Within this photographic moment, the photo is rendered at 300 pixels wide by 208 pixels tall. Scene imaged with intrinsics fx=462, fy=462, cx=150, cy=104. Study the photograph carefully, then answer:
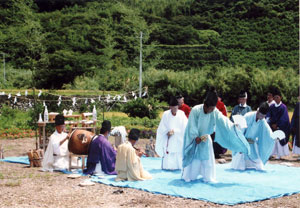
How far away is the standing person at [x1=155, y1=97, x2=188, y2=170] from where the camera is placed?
33.8 feet

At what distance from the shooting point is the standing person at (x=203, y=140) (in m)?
8.82

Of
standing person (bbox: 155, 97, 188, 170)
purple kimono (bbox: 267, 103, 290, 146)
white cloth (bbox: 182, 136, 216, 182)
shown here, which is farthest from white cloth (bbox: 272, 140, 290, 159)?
white cloth (bbox: 182, 136, 216, 182)

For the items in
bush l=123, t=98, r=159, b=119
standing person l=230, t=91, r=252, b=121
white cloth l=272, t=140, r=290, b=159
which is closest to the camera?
standing person l=230, t=91, r=252, b=121

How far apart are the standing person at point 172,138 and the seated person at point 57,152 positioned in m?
2.14

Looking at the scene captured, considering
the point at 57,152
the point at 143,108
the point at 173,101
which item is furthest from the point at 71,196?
the point at 143,108

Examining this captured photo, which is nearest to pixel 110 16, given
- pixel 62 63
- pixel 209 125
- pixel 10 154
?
pixel 62 63

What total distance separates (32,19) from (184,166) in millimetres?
55767

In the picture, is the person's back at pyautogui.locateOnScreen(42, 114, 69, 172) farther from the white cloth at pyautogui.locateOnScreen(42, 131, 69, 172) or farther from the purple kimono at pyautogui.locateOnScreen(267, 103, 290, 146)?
the purple kimono at pyautogui.locateOnScreen(267, 103, 290, 146)

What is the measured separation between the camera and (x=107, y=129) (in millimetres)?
9797

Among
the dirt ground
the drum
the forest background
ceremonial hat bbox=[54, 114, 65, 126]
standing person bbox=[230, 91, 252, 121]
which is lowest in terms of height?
the dirt ground

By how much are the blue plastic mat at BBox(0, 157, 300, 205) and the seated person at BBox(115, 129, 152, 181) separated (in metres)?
0.21

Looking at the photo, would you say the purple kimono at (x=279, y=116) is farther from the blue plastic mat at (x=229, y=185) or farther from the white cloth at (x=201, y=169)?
the white cloth at (x=201, y=169)

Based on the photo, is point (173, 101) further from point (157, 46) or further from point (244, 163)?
point (157, 46)

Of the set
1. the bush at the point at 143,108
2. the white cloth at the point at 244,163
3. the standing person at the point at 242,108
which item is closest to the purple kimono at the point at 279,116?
the standing person at the point at 242,108
